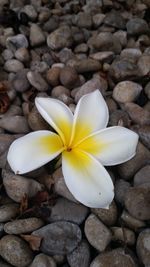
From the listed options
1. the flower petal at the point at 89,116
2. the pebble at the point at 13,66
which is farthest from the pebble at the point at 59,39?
the flower petal at the point at 89,116

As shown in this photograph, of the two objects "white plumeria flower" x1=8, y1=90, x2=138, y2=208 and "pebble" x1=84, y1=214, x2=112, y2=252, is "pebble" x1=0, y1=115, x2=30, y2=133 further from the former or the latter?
"pebble" x1=84, y1=214, x2=112, y2=252

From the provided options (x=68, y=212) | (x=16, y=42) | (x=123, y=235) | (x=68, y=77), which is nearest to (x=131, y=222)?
(x=123, y=235)

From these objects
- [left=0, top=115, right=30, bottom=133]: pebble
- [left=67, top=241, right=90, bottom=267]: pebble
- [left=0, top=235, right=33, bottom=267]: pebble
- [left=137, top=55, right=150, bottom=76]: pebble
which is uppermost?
[left=137, top=55, right=150, bottom=76]: pebble

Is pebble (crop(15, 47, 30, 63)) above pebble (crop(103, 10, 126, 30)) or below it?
below

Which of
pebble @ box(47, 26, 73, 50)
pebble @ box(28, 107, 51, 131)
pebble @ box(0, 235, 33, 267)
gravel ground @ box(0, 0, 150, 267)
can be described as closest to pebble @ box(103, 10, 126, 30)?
gravel ground @ box(0, 0, 150, 267)

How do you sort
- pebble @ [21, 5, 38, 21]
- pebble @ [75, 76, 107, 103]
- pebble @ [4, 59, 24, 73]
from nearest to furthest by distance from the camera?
pebble @ [75, 76, 107, 103]
pebble @ [4, 59, 24, 73]
pebble @ [21, 5, 38, 21]

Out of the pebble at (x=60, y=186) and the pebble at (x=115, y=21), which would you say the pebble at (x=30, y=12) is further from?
the pebble at (x=60, y=186)

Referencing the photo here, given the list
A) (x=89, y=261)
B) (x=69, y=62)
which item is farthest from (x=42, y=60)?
(x=89, y=261)

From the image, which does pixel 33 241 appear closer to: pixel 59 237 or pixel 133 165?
pixel 59 237
